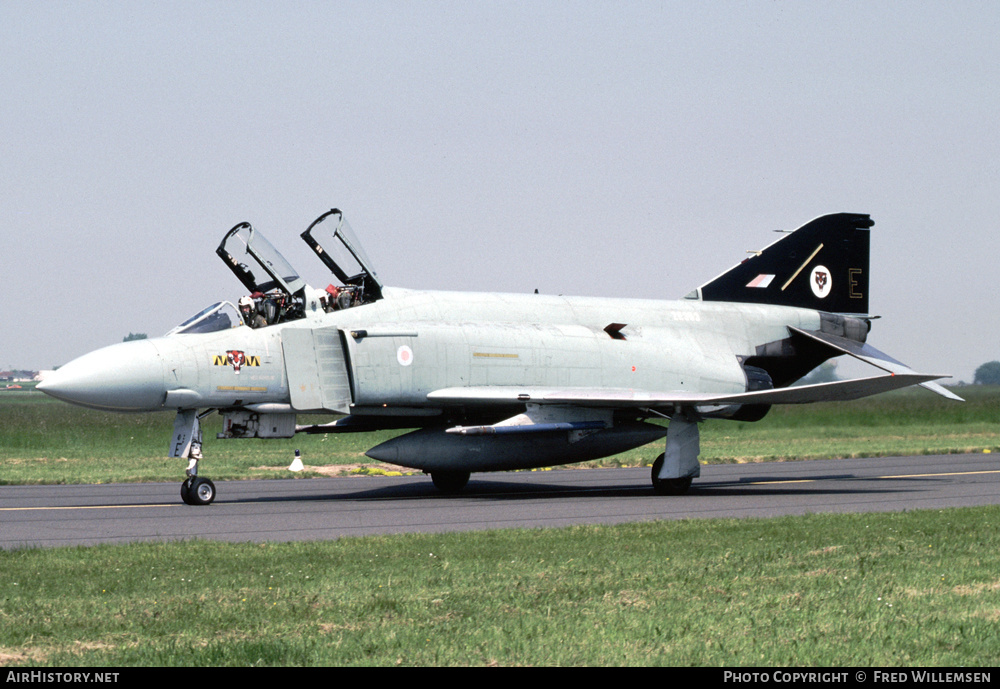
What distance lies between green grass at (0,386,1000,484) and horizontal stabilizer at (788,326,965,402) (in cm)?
582

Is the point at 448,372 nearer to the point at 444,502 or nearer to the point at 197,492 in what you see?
the point at 444,502

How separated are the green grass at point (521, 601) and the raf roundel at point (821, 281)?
11428 mm

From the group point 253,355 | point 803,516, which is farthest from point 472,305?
point 803,516

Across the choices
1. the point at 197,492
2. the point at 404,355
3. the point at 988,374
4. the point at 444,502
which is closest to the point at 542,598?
the point at 197,492

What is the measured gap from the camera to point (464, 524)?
13945mm

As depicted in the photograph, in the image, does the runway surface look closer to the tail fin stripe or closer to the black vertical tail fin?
the black vertical tail fin

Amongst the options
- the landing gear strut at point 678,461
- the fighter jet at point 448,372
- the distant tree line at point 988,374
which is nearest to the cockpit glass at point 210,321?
the fighter jet at point 448,372

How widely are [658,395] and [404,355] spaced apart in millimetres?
4263

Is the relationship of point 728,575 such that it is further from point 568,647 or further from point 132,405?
point 132,405

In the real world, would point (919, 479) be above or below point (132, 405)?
below

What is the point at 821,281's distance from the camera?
75.5 ft

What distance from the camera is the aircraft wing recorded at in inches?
696

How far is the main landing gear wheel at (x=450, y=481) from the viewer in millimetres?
19406
